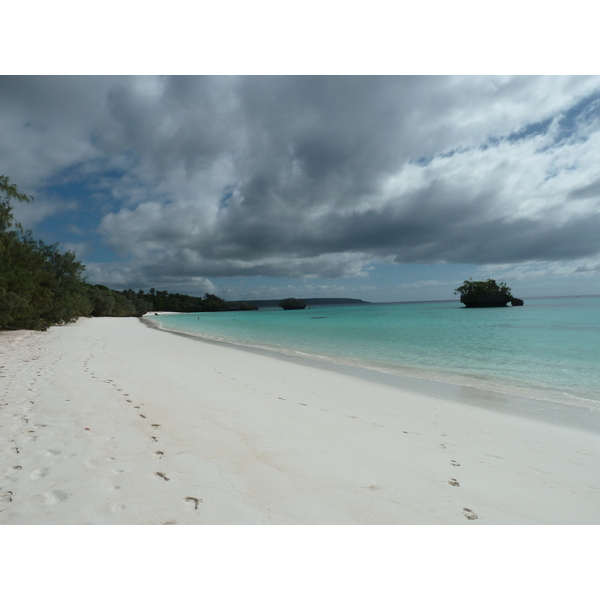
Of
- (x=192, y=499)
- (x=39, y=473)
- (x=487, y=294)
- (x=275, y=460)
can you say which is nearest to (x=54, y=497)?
(x=39, y=473)

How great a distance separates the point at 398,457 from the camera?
412 cm

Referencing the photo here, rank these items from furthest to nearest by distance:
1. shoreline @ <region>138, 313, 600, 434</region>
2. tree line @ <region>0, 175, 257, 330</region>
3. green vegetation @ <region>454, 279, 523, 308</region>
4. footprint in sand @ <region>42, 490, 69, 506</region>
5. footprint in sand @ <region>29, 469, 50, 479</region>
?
green vegetation @ <region>454, 279, 523, 308</region> → tree line @ <region>0, 175, 257, 330</region> → shoreline @ <region>138, 313, 600, 434</region> → footprint in sand @ <region>29, 469, 50, 479</region> → footprint in sand @ <region>42, 490, 69, 506</region>

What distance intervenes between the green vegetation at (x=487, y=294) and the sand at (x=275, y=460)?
99.2 m

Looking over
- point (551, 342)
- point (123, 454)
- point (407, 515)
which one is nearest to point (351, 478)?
point (407, 515)

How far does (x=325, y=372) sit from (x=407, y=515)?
838 cm

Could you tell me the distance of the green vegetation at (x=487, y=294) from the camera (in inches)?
3684

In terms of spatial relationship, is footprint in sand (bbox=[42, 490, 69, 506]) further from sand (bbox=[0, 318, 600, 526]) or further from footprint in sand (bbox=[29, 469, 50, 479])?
footprint in sand (bbox=[29, 469, 50, 479])

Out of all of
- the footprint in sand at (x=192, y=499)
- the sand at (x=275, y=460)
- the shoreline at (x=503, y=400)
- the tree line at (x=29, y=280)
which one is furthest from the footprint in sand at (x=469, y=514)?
the tree line at (x=29, y=280)

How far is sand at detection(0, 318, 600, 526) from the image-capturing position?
289cm

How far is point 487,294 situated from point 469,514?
103759mm

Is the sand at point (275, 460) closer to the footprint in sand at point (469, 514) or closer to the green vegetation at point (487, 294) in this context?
the footprint in sand at point (469, 514)

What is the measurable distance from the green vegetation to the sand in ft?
326

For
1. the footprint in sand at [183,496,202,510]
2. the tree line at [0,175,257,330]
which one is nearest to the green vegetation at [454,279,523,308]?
the tree line at [0,175,257,330]

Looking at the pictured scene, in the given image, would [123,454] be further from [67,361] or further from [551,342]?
[551,342]
